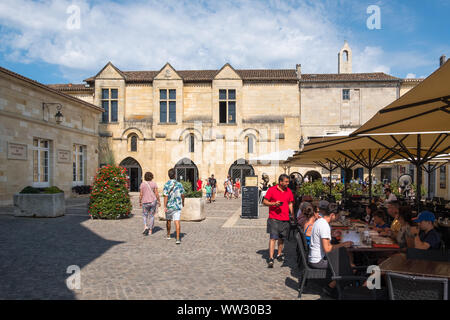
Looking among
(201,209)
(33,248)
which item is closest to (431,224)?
(33,248)

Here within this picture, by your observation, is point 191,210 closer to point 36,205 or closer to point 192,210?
point 192,210

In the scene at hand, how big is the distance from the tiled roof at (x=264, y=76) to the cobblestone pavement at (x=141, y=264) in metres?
21.2

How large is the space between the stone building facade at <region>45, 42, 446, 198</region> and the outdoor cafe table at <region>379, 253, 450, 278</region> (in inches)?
1010

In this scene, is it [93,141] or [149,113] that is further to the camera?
[149,113]

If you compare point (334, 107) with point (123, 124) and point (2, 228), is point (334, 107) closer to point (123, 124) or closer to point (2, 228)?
point (123, 124)

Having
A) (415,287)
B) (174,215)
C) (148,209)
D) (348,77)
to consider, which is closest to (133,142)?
(348,77)

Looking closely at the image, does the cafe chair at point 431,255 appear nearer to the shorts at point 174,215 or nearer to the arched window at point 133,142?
the shorts at point 174,215

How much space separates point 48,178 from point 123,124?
37.5 feet

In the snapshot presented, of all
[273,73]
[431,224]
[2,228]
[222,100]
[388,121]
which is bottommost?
[2,228]

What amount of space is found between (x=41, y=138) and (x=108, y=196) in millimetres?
8785

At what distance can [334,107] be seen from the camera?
30.0 metres

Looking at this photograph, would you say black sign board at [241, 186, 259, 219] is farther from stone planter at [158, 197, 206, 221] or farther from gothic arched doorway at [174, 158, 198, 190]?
gothic arched doorway at [174, 158, 198, 190]

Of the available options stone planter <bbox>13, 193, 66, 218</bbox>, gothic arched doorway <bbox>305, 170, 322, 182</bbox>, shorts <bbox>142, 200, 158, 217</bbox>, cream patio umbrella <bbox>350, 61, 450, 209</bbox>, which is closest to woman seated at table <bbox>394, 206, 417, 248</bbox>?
cream patio umbrella <bbox>350, 61, 450, 209</bbox>

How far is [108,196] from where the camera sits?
12.4 metres
